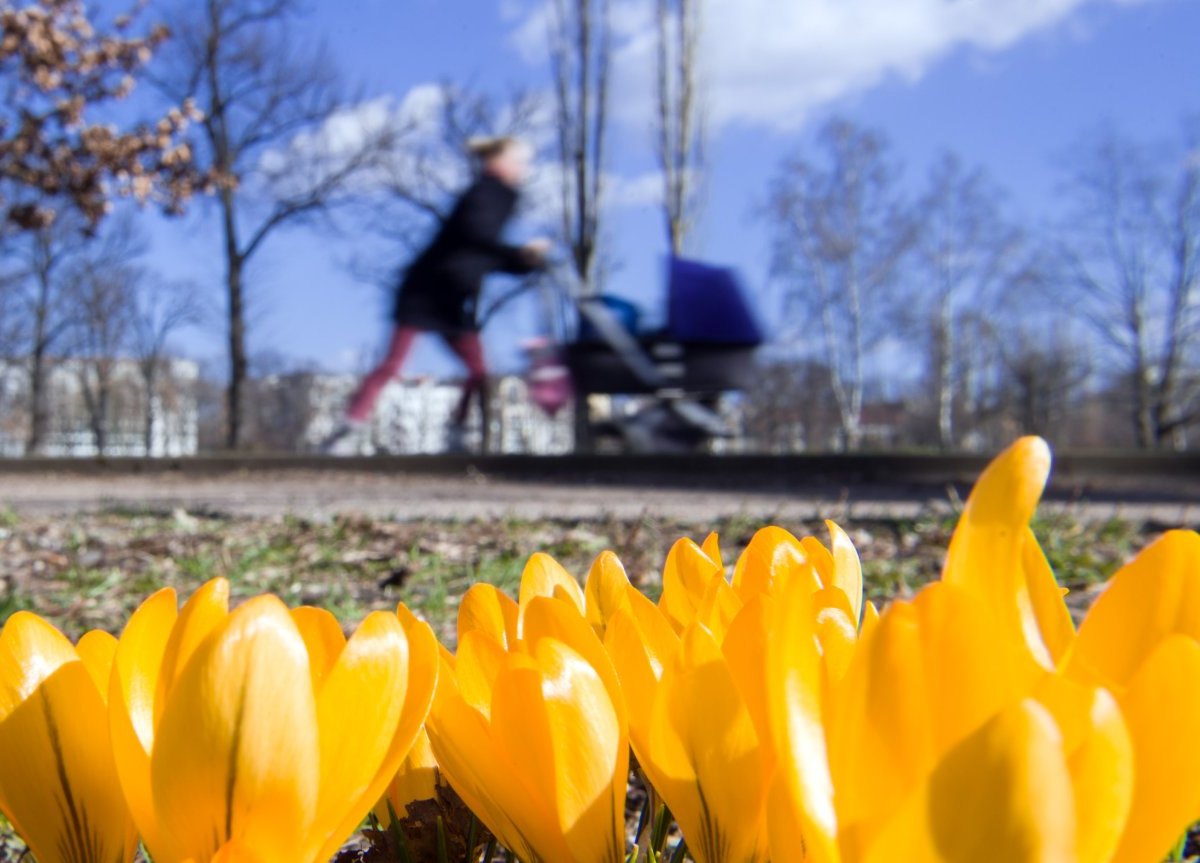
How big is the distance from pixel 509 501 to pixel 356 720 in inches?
230

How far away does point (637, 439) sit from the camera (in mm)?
11672

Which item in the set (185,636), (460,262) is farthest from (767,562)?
(460,262)

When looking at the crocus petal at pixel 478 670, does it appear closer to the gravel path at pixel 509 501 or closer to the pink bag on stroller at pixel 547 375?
the gravel path at pixel 509 501

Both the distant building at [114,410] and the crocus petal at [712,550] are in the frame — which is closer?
the crocus petal at [712,550]

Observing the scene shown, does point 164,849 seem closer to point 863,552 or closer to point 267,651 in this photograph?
point 267,651

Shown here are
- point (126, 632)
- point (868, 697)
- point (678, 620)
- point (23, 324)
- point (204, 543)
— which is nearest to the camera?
point (868, 697)

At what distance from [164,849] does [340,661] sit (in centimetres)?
9

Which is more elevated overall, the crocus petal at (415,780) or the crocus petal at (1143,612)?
the crocus petal at (1143,612)

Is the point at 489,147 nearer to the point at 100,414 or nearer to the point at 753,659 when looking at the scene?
the point at 753,659

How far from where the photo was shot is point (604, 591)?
1.87 feet

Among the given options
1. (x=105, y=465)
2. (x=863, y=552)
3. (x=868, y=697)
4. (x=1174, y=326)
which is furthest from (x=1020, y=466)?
(x=1174, y=326)

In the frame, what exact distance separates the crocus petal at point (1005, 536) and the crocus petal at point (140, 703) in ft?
0.96

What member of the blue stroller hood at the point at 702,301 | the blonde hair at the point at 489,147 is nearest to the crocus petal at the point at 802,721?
the blonde hair at the point at 489,147

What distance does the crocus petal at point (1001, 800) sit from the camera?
9.6 inches
